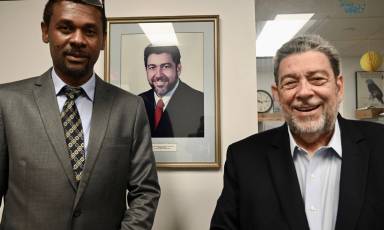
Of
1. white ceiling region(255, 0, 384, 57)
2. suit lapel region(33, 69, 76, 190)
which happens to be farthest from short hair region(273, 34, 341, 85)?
white ceiling region(255, 0, 384, 57)

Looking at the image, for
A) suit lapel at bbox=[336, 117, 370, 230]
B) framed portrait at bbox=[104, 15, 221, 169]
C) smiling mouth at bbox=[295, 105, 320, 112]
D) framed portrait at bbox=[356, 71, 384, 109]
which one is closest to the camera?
suit lapel at bbox=[336, 117, 370, 230]

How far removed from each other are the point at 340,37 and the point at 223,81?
2.45m

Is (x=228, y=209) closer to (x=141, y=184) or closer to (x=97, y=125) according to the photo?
(x=141, y=184)

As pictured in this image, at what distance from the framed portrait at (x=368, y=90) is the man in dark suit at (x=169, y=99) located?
3629mm

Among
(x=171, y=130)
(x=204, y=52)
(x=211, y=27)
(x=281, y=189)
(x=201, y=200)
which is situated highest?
(x=211, y=27)

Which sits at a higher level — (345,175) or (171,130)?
(171,130)

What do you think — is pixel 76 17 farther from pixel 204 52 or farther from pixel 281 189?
pixel 281 189

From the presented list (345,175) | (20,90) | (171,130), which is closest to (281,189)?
(345,175)

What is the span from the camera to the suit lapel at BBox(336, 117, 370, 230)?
110cm

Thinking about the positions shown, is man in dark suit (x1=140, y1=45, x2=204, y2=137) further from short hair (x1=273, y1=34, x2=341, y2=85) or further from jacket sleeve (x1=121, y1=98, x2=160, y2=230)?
short hair (x1=273, y1=34, x2=341, y2=85)

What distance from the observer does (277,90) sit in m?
1.31

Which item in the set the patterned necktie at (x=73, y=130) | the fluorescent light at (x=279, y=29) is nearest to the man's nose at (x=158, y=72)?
the patterned necktie at (x=73, y=130)

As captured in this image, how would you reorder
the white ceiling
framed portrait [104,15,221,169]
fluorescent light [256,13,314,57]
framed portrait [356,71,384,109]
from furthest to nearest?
framed portrait [356,71,384,109]
fluorescent light [256,13,314,57]
the white ceiling
framed portrait [104,15,221,169]

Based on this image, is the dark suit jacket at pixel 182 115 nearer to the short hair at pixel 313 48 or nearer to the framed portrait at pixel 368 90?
the short hair at pixel 313 48
